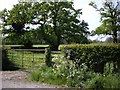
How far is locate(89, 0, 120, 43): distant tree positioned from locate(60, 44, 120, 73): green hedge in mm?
27928

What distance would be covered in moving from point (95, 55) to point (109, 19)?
3007 cm

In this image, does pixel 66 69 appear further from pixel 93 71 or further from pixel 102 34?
pixel 102 34

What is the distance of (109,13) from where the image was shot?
4262 centimetres

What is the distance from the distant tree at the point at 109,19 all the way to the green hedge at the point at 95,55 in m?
27.9

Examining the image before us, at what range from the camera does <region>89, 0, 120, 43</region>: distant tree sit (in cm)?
4103

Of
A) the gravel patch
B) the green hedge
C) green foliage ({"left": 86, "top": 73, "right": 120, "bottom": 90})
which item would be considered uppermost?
the green hedge

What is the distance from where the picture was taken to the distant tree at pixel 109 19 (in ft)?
135

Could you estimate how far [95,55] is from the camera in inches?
503

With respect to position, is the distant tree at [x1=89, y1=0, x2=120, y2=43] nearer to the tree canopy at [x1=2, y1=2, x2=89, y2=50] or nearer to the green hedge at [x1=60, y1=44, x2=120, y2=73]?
the tree canopy at [x1=2, y1=2, x2=89, y2=50]

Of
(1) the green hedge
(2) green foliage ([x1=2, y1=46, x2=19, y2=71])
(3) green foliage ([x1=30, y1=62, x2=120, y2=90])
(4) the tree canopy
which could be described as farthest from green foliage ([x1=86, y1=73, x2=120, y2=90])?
(4) the tree canopy

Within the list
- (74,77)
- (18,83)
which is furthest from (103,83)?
(18,83)

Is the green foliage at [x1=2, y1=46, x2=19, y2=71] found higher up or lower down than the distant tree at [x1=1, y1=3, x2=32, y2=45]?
lower down

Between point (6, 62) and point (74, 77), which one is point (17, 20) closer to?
point (6, 62)

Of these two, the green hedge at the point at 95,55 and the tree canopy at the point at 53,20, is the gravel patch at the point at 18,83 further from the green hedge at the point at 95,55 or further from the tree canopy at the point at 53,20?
the tree canopy at the point at 53,20
